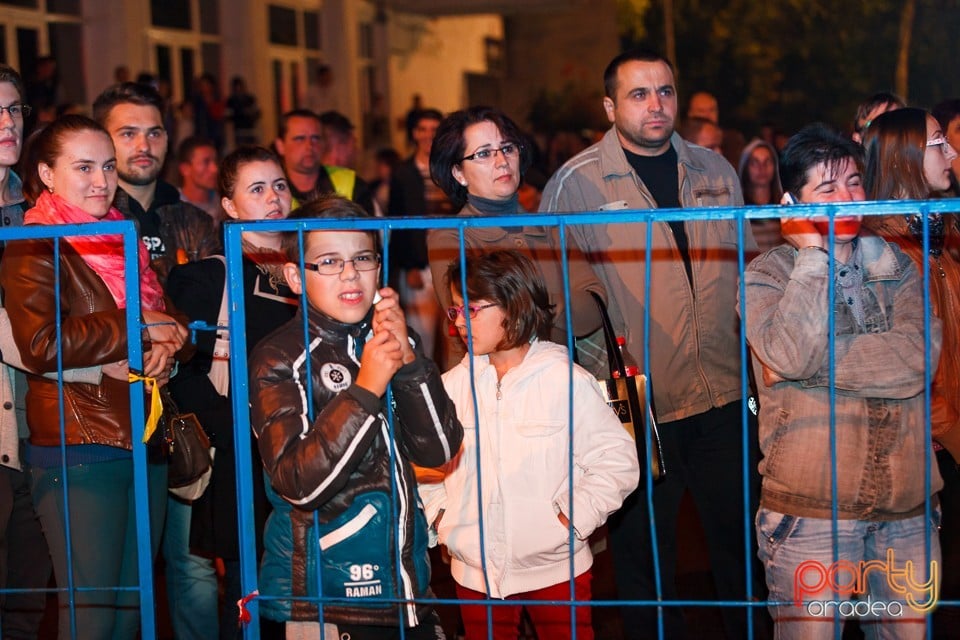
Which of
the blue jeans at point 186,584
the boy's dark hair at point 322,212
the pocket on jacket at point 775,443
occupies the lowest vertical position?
the blue jeans at point 186,584

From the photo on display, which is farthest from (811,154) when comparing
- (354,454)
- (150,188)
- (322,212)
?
(150,188)

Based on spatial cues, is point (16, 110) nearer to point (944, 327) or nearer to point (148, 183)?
point (148, 183)

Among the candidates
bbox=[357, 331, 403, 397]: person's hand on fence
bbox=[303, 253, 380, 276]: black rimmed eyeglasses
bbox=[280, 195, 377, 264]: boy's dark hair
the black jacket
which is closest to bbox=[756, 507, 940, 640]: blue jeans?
the black jacket

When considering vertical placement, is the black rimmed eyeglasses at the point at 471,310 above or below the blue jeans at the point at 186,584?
above

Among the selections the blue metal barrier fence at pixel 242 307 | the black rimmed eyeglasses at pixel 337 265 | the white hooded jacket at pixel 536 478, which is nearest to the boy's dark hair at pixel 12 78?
the blue metal barrier fence at pixel 242 307

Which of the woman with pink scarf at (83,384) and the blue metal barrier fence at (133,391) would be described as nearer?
the blue metal barrier fence at (133,391)

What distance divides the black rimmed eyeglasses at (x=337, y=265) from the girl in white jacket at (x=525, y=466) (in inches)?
13.1

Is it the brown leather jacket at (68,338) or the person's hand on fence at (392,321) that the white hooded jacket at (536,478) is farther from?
the brown leather jacket at (68,338)

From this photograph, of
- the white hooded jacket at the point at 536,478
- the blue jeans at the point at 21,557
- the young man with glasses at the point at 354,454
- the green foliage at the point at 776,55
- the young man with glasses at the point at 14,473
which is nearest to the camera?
the young man with glasses at the point at 354,454

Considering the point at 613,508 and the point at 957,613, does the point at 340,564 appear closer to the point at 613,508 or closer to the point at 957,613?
the point at 613,508

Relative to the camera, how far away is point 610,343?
4219 millimetres

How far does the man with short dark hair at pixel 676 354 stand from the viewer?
454cm

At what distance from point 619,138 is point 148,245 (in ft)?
6.41

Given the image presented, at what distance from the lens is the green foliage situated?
25.2 m
